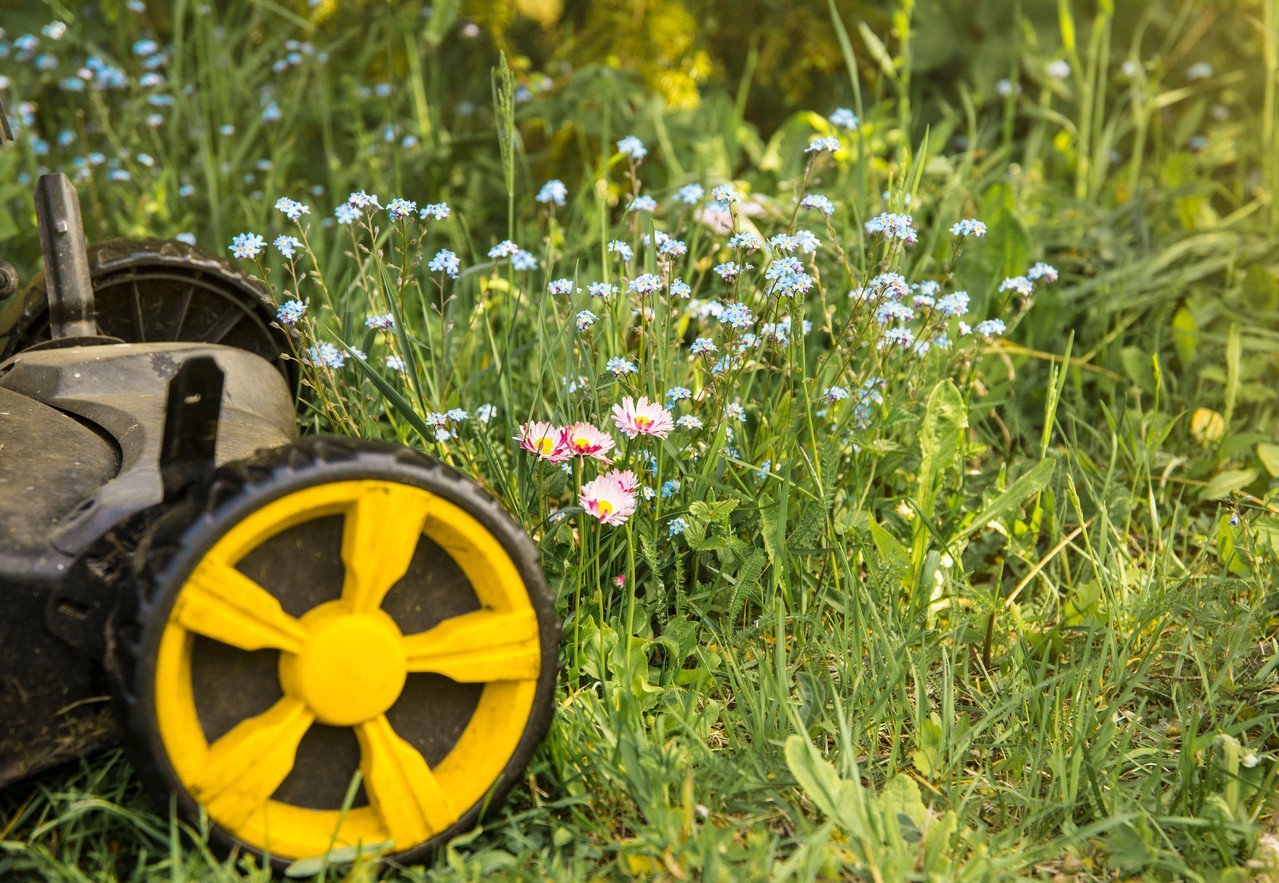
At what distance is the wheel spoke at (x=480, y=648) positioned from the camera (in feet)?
5.20

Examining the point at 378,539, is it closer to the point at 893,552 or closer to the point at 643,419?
the point at 643,419

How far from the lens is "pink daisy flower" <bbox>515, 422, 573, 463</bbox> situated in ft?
6.40

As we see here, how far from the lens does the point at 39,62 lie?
12.2ft

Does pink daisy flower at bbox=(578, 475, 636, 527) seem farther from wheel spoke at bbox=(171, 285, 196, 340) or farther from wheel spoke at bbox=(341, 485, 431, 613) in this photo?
wheel spoke at bbox=(171, 285, 196, 340)

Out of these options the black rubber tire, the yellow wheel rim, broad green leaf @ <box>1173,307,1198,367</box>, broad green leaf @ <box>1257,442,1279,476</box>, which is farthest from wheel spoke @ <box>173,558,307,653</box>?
broad green leaf @ <box>1173,307,1198,367</box>

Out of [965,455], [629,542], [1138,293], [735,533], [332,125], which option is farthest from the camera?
[332,125]

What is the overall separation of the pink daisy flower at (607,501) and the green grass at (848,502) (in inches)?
2.0

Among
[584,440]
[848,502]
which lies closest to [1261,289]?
[848,502]

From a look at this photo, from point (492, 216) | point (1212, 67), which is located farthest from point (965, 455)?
point (1212, 67)

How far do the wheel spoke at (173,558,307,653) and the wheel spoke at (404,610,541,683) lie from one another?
153 millimetres

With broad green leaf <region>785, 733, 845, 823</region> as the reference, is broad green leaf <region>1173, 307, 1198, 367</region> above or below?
below

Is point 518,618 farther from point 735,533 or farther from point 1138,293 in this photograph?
point 1138,293

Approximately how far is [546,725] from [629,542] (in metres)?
0.39

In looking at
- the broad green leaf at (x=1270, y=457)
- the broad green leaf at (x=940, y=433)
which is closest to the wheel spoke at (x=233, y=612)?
the broad green leaf at (x=940, y=433)
